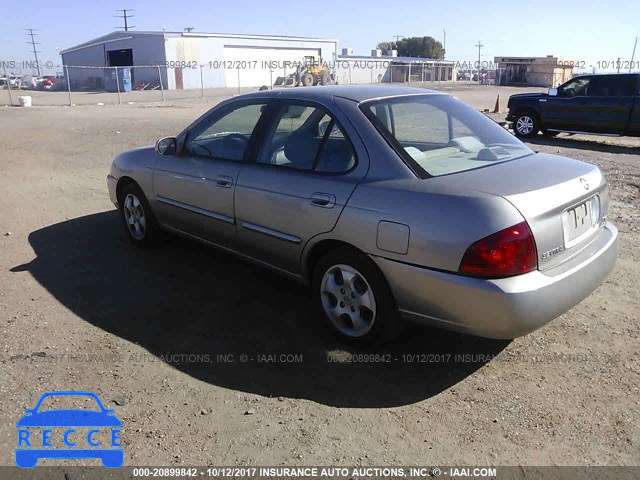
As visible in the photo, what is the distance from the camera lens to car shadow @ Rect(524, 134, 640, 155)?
12.6 m

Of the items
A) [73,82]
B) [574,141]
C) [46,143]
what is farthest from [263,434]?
[73,82]

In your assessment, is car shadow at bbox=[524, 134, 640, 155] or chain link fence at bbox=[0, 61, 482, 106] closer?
car shadow at bbox=[524, 134, 640, 155]

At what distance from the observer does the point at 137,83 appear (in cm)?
4747

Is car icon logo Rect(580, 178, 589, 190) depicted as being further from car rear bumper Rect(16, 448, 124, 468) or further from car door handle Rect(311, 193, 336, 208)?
car rear bumper Rect(16, 448, 124, 468)

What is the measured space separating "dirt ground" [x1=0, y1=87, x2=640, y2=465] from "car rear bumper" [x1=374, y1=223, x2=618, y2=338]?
46cm

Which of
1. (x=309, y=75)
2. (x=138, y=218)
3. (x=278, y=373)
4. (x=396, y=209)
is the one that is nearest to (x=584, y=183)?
(x=396, y=209)

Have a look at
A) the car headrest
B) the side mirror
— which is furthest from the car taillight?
the side mirror

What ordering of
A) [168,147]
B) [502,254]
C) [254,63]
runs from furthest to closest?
[254,63] < [168,147] < [502,254]

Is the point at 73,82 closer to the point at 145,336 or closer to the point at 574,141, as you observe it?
the point at 574,141

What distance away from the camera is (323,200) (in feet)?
11.5

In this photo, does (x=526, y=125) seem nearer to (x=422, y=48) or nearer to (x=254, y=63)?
(x=254, y=63)

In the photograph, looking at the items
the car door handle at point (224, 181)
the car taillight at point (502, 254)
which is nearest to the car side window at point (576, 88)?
the car door handle at point (224, 181)

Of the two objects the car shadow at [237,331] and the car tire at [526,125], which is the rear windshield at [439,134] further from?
the car tire at [526,125]

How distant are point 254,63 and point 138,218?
53.0 meters
